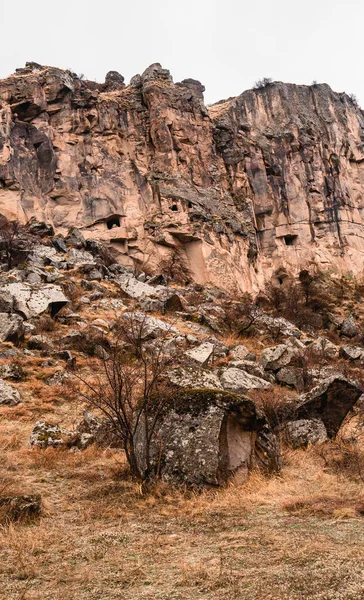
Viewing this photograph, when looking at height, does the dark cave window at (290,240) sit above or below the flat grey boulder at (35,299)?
above

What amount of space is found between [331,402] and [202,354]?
A: 500 cm

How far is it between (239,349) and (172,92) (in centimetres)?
2184

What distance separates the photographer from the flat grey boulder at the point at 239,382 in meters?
10.7

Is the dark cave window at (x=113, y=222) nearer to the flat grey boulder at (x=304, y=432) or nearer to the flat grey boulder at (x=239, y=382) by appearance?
the flat grey boulder at (x=239, y=382)

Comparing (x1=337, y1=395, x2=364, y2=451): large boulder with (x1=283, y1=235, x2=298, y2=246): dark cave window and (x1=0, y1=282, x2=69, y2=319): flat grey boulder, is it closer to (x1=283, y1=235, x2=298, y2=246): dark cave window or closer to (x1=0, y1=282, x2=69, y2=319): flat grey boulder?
(x1=0, y1=282, x2=69, y2=319): flat grey boulder

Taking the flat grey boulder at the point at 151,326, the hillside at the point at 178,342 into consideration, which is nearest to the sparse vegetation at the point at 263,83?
the hillside at the point at 178,342

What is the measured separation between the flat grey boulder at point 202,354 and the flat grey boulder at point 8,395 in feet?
14.5

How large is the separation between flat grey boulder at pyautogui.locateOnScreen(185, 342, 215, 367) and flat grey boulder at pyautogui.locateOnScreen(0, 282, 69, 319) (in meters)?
5.16

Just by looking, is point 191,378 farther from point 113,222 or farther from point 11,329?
point 113,222

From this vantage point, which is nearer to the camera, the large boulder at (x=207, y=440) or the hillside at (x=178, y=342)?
the hillside at (x=178, y=342)

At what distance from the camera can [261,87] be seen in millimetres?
37219

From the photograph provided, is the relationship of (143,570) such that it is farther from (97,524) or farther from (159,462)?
(159,462)

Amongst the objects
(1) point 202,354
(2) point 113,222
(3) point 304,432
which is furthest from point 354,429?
(2) point 113,222

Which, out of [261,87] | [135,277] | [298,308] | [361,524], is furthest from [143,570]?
[261,87]
